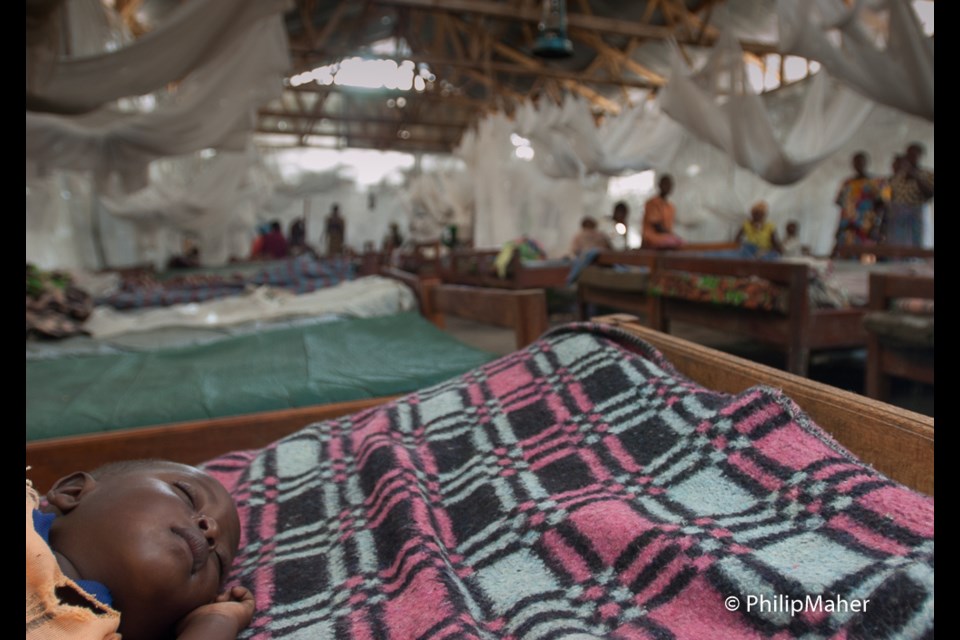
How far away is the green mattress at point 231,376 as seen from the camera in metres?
1.87

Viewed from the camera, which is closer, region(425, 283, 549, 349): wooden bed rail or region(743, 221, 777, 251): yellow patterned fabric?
region(425, 283, 549, 349): wooden bed rail

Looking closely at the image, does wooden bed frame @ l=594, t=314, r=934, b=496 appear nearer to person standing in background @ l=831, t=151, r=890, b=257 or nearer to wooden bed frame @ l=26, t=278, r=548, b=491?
wooden bed frame @ l=26, t=278, r=548, b=491

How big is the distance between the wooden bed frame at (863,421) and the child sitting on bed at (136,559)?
2.95 ft

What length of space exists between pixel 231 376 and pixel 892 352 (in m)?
2.78

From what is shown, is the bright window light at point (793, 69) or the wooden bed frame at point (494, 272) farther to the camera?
the bright window light at point (793, 69)

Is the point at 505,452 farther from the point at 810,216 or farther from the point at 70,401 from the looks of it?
the point at 810,216

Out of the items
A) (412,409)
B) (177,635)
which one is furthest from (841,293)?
Result: (177,635)

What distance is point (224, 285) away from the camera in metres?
5.22

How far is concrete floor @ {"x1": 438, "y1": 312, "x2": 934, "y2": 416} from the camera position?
131 inches

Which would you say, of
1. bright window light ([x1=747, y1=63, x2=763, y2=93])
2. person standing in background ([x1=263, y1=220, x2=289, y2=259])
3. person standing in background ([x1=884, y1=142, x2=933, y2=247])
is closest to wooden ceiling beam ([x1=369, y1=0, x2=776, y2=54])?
bright window light ([x1=747, y1=63, x2=763, y2=93])

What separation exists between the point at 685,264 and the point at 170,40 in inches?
118

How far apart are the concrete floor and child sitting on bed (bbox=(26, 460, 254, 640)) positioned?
151cm

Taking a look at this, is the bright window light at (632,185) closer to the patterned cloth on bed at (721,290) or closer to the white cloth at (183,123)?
the patterned cloth on bed at (721,290)

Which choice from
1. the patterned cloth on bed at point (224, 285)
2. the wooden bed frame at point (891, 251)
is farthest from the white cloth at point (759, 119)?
the patterned cloth on bed at point (224, 285)
